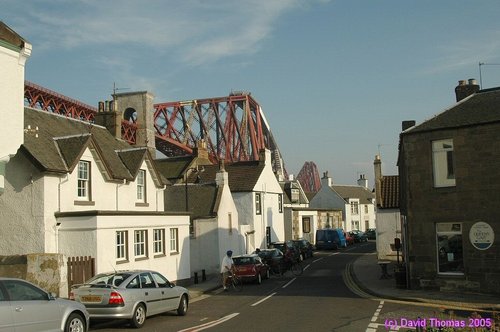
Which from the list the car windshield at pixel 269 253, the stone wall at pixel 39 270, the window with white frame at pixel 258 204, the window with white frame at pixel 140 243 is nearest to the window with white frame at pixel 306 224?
the window with white frame at pixel 258 204

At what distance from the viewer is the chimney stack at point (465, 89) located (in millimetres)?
23188

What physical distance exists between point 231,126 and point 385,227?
279 ft

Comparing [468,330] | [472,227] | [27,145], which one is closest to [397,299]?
[472,227]

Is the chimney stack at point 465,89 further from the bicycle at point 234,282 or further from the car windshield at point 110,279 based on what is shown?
the car windshield at point 110,279

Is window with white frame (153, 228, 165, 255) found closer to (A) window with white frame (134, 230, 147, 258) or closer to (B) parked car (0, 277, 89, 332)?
(A) window with white frame (134, 230, 147, 258)

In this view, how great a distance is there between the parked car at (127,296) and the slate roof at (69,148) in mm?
7547

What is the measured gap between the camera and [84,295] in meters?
14.3

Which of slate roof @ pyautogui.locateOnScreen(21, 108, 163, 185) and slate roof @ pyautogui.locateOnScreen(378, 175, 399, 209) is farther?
slate roof @ pyautogui.locateOnScreen(378, 175, 399, 209)

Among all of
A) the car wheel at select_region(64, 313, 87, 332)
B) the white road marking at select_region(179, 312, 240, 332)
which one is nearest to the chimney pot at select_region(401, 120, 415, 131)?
the white road marking at select_region(179, 312, 240, 332)

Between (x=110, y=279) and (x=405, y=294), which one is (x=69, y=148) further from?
(x=405, y=294)

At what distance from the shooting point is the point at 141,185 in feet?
91.1

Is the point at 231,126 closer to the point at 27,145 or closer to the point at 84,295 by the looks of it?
the point at 27,145

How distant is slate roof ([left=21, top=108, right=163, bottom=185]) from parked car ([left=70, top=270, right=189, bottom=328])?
7.55 m

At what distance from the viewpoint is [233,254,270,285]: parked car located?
26.6m
